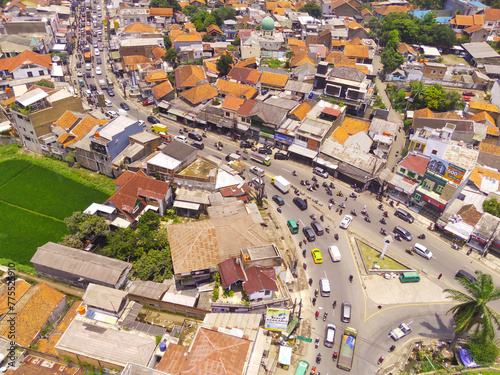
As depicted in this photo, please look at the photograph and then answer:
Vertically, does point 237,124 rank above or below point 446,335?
above

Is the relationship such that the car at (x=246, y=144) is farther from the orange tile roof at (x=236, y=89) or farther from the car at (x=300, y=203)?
the car at (x=300, y=203)

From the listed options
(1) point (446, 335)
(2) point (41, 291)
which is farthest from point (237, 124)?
(1) point (446, 335)

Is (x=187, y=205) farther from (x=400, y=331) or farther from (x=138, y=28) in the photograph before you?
(x=138, y=28)

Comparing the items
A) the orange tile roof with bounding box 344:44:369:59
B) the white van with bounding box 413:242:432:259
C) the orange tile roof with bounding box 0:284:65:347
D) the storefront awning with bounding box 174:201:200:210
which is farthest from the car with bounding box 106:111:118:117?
the orange tile roof with bounding box 344:44:369:59

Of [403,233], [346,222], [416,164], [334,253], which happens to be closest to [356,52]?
[416,164]

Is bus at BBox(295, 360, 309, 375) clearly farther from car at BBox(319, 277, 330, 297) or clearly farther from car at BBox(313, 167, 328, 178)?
car at BBox(313, 167, 328, 178)

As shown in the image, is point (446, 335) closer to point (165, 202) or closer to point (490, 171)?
point (490, 171)

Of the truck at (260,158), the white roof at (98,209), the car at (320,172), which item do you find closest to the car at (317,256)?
the car at (320,172)
